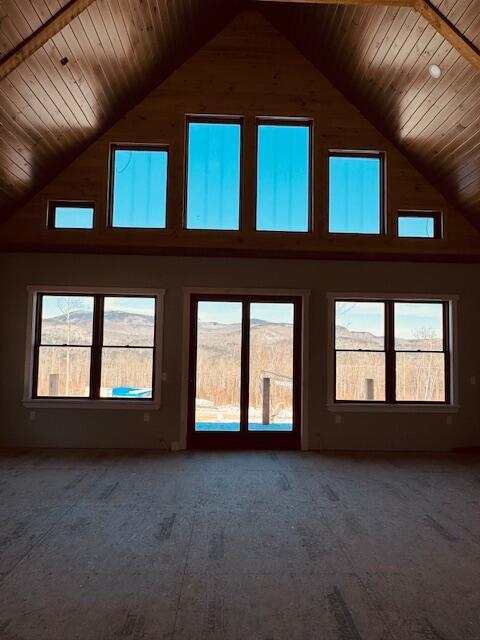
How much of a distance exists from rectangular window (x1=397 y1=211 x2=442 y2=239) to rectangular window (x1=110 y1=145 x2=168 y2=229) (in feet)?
11.4

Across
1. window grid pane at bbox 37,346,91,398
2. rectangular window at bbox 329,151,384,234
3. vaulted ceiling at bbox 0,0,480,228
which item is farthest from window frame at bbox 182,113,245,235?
window grid pane at bbox 37,346,91,398

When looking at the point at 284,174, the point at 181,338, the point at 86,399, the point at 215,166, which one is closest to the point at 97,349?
the point at 86,399

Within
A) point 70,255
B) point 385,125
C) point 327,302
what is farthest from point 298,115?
point 70,255

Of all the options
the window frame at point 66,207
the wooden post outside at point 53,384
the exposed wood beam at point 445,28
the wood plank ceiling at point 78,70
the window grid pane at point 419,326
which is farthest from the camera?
the window grid pane at point 419,326

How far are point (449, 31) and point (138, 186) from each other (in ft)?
13.7

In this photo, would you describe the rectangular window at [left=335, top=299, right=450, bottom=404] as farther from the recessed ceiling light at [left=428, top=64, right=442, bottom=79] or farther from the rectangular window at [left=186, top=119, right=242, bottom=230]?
the recessed ceiling light at [left=428, top=64, right=442, bottom=79]

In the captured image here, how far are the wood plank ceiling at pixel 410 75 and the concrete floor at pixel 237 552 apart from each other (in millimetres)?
3924

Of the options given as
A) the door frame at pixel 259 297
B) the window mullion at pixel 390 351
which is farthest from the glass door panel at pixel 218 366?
the window mullion at pixel 390 351

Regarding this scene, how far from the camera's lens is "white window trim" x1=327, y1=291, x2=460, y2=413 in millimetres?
6273

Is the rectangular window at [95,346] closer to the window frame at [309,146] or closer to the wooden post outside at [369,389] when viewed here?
the window frame at [309,146]

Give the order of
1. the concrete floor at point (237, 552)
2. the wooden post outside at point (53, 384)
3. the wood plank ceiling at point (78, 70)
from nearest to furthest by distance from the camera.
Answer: the concrete floor at point (237, 552)
the wood plank ceiling at point (78, 70)
the wooden post outside at point (53, 384)

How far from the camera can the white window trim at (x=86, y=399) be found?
20.1ft

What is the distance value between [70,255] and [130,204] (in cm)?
117

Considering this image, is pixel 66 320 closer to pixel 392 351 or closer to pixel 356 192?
pixel 356 192
